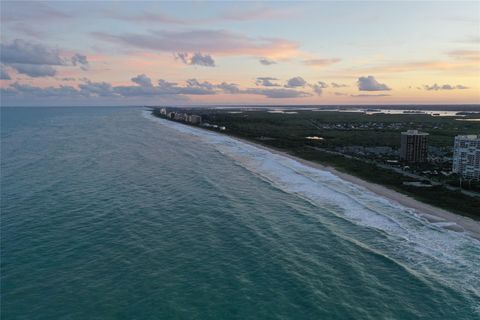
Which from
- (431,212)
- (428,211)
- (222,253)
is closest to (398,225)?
(431,212)

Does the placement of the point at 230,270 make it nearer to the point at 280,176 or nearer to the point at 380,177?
the point at 280,176

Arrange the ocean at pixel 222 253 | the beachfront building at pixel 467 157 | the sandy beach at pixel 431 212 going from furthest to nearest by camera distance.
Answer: the beachfront building at pixel 467 157, the sandy beach at pixel 431 212, the ocean at pixel 222 253

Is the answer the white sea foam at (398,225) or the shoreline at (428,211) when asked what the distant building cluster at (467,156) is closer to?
the shoreline at (428,211)

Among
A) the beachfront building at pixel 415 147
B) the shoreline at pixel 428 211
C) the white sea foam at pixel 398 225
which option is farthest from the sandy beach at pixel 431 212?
the beachfront building at pixel 415 147

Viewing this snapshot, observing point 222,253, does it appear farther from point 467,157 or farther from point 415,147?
point 415,147

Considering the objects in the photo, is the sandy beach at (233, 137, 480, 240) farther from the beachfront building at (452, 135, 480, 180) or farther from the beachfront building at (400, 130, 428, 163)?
the beachfront building at (400, 130, 428, 163)
